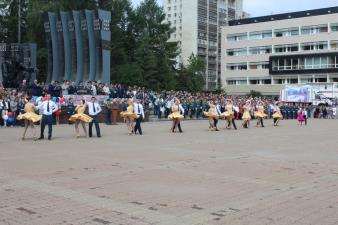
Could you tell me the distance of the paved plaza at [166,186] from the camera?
23.1 ft

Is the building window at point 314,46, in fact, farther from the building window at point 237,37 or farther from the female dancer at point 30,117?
the female dancer at point 30,117

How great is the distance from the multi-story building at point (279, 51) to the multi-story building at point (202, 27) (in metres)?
19.7

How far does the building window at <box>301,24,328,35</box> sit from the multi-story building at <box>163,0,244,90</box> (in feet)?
112

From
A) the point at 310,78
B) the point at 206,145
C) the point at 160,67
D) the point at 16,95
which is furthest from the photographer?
the point at 310,78

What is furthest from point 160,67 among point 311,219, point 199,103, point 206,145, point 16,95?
point 311,219

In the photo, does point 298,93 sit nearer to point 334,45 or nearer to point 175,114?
point 334,45

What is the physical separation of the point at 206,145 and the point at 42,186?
9322 mm

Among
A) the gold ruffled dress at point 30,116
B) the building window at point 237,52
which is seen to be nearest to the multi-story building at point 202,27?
the building window at point 237,52

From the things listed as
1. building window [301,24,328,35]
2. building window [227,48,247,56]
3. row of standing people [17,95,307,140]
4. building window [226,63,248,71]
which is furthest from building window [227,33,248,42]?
row of standing people [17,95,307,140]

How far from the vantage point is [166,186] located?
30.7 feet

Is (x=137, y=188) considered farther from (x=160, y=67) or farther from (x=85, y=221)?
(x=160, y=67)

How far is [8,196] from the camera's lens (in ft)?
26.9

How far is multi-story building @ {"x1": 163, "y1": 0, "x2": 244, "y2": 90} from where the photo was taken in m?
121

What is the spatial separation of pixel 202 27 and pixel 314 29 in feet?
126
